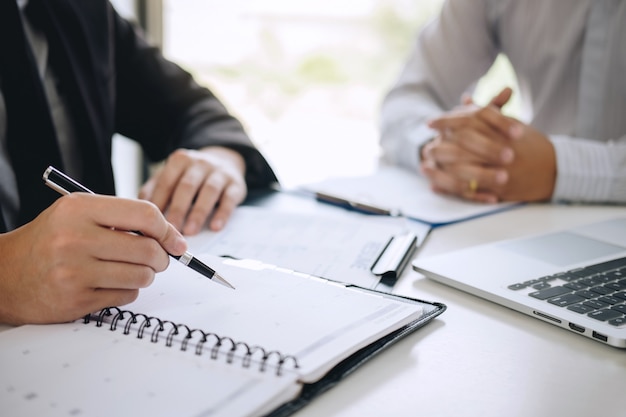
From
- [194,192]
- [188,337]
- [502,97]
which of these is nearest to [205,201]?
[194,192]

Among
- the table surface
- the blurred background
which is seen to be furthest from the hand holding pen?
the blurred background

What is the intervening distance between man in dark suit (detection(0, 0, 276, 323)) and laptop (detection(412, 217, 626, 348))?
0.31 metres

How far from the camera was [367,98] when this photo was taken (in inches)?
122

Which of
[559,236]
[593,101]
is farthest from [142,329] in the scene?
[593,101]

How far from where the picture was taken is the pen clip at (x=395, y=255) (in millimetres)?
691

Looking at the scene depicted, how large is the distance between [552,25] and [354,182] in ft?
1.94

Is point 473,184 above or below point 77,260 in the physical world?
above

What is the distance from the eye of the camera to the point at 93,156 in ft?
3.43

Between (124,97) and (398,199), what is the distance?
59 cm

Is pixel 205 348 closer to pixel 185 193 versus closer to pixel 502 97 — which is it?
pixel 185 193

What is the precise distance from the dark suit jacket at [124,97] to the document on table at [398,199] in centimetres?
13

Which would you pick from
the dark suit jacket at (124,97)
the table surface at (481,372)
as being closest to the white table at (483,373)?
the table surface at (481,372)

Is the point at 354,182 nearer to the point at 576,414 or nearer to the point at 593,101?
the point at 593,101

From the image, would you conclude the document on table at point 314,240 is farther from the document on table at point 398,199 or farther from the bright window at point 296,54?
the bright window at point 296,54
